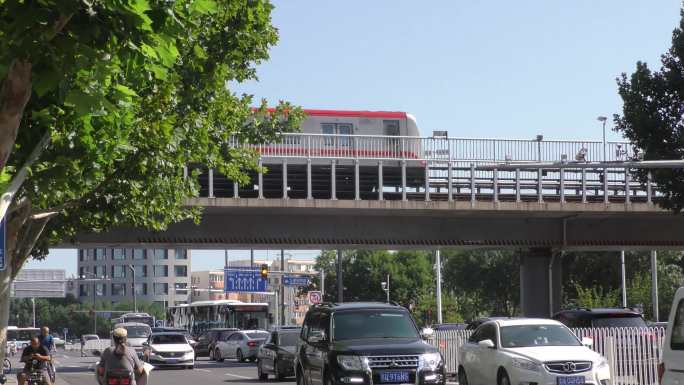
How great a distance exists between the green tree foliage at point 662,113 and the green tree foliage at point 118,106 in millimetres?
9420

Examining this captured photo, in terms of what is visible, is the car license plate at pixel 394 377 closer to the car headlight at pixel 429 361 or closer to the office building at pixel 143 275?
the car headlight at pixel 429 361

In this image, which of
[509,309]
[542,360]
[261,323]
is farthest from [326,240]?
[509,309]

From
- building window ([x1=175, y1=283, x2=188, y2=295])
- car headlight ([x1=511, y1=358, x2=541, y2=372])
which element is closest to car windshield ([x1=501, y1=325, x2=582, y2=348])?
car headlight ([x1=511, y1=358, x2=541, y2=372])

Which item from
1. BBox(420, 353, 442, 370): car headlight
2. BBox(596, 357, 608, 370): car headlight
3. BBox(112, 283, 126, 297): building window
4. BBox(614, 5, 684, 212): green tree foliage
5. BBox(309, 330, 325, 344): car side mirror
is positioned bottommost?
BBox(112, 283, 126, 297): building window

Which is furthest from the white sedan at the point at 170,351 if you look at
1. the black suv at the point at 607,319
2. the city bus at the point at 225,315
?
the city bus at the point at 225,315

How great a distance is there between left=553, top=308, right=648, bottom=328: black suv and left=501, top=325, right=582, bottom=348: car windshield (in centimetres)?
526

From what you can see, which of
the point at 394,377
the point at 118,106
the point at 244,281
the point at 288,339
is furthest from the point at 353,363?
the point at 244,281

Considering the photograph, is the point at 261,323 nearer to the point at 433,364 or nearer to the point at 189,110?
the point at 189,110

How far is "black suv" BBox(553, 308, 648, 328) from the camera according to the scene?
1019 inches

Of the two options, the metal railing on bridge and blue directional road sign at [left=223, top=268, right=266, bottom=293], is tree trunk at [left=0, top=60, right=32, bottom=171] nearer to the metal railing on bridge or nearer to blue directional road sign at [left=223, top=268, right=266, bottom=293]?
the metal railing on bridge

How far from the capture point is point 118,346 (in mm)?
14312

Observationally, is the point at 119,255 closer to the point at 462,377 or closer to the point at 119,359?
the point at 462,377

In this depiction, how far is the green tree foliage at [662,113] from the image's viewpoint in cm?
3142

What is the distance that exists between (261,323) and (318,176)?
25.1m
